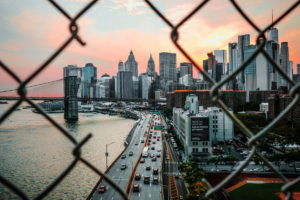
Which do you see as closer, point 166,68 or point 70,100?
point 70,100

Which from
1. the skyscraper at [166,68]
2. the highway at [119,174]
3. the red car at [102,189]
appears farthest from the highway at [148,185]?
the skyscraper at [166,68]

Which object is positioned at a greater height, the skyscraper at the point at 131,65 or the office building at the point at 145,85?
the skyscraper at the point at 131,65

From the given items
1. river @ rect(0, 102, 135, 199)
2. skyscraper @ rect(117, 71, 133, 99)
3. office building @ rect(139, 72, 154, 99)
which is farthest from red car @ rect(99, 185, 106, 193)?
office building @ rect(139, 72, 154, 99)

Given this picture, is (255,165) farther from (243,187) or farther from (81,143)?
(81,143)

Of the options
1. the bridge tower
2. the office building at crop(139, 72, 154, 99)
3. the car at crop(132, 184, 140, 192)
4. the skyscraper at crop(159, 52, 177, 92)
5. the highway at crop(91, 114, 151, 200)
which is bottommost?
the highway at crop(91, 114, 151, 200)

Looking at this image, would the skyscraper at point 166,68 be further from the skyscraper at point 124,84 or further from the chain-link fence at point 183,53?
the chain-link fence at point 183,53

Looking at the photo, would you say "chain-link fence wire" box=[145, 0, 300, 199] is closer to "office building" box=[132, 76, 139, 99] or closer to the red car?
the red car

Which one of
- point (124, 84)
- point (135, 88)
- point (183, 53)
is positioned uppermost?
point (124, 84)

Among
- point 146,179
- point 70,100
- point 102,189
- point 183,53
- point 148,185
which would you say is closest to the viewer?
point 183,53

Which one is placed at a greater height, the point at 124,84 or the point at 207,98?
the point at 124,84

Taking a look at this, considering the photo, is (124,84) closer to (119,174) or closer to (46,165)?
(46,165)

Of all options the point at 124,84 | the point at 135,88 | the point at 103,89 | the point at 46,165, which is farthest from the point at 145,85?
the point at 46,165

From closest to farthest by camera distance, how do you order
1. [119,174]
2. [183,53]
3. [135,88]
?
[183,53]
[119,174]
[135,88]
